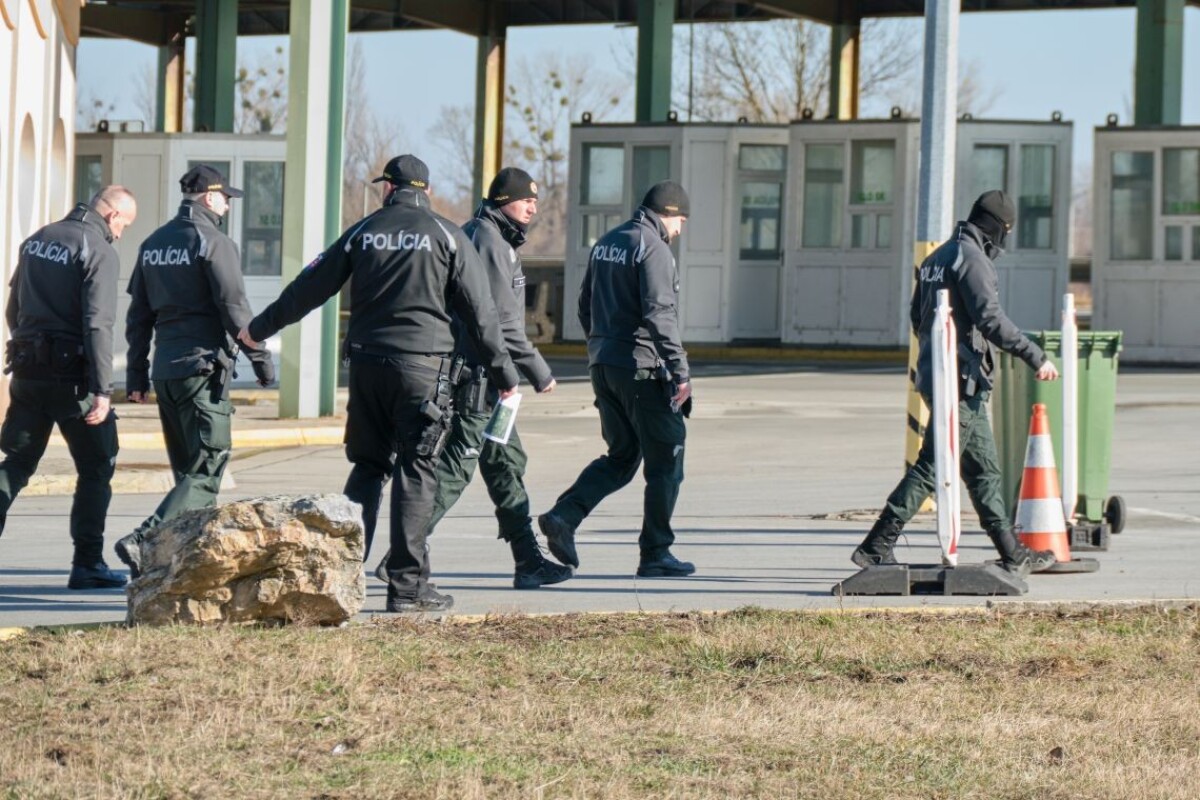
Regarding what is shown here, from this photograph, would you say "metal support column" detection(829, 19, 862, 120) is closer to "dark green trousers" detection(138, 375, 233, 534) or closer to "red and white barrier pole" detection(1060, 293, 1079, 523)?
"red and white barrier pole" detection(1060, 293, 1079, 523)

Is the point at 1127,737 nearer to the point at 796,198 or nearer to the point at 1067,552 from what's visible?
the point at 1067,552

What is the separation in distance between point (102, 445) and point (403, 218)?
2.10m

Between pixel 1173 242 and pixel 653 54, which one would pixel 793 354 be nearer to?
pixel 653 54

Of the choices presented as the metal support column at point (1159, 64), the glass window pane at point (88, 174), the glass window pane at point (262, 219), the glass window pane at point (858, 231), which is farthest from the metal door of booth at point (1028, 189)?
the glass window pane at point (88, 174)

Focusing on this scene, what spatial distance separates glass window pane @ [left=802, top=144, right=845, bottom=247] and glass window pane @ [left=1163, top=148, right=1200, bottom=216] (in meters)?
4.83

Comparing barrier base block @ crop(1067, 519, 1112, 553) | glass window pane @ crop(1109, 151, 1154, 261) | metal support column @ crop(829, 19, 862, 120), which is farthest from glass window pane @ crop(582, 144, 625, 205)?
barrier base block @ crop(1067, 519, 1112, 553)

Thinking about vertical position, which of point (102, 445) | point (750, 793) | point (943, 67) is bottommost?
point (750, 793)

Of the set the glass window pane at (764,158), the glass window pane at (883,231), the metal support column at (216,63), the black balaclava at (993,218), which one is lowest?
the black balaclava at (993,218)

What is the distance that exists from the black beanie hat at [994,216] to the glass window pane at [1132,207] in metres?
20.4

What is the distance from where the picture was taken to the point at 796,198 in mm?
31000

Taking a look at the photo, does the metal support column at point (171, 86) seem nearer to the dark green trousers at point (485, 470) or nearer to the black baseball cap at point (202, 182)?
the black baseball cap at point (202, 182)

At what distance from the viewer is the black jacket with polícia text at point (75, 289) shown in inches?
347

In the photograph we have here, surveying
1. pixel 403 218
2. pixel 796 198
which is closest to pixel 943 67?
pixel 403 218

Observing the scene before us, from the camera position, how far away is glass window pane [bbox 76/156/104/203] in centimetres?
2419
